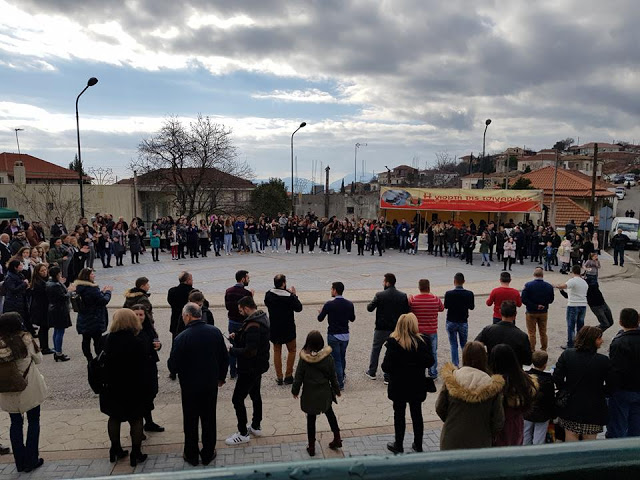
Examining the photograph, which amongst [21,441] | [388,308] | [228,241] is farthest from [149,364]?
[228,241]

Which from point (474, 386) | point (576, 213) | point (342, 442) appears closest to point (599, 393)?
point (474, 386)

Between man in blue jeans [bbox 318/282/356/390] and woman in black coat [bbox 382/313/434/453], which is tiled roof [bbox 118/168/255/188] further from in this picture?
woman in black coat [bbox 382/313/434/453]

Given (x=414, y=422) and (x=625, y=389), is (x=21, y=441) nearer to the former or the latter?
(x=414, y=422)

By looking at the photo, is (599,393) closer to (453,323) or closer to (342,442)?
(342,442)

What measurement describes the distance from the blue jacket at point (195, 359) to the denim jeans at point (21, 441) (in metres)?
1.61

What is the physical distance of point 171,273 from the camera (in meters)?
18.7

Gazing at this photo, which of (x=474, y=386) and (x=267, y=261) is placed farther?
(x=267, y=261)

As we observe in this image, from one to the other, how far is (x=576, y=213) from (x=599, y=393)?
1330 inches

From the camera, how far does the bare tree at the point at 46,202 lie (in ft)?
129

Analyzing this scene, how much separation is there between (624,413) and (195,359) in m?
4.71

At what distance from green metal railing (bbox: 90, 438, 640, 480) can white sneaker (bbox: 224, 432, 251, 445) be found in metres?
5.82

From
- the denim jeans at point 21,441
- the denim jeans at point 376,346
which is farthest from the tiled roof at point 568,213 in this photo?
the denim jeans at point 21,441

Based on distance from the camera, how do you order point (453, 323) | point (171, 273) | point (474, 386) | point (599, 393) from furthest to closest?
point (171, 273) → point (453, 323) → point (599, 393) → point (474, 386)

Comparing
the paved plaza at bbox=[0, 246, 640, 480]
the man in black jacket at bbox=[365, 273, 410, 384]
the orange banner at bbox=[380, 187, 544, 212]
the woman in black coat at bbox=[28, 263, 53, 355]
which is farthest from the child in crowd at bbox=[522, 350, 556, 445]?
the orange banner at bbox=[380, 187, 544, 212]
